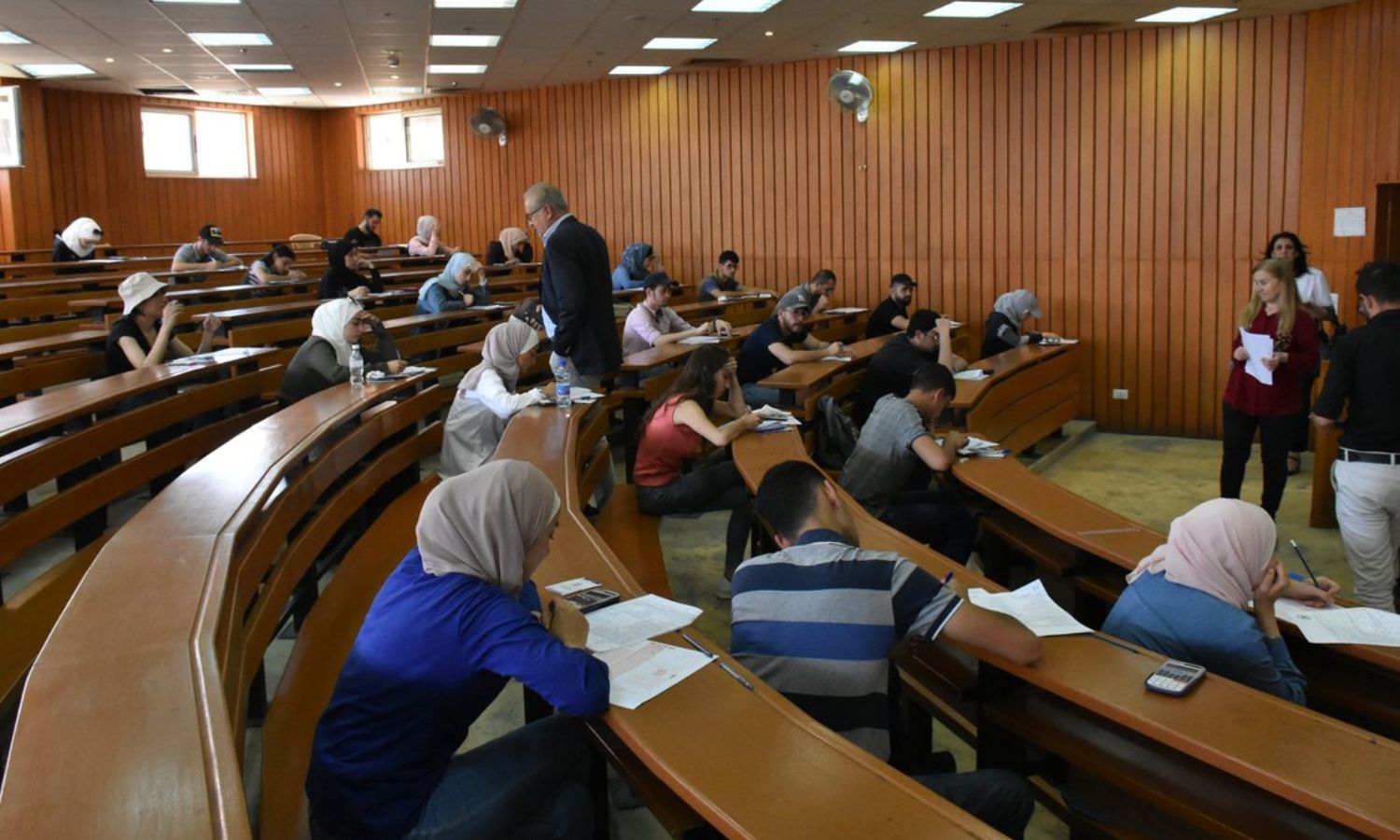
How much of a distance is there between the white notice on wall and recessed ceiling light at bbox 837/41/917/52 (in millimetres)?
3768

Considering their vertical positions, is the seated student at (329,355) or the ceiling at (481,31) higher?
the ceiling at (481,31)

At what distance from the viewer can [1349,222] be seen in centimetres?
856

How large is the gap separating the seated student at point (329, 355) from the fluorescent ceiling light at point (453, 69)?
6601 mm

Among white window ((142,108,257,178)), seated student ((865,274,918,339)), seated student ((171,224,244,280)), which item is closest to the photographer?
seated student ((865,274,918,339))

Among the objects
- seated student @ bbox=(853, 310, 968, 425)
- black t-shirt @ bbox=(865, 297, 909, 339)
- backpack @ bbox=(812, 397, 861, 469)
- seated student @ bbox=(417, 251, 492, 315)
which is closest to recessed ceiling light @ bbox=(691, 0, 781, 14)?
black t-shirt @ bbox=(865, 297, 909, 339)

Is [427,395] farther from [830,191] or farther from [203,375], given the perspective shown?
[830,191]

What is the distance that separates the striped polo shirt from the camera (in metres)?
2.42

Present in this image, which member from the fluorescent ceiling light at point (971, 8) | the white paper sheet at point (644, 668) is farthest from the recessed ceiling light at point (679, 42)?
the white paper sheet at point (644, 668)

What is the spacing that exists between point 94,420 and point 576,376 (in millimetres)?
2217

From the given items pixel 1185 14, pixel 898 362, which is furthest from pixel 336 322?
pixel 1185 14

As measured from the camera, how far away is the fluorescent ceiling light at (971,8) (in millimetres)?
8734

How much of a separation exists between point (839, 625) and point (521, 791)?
2.45 feet

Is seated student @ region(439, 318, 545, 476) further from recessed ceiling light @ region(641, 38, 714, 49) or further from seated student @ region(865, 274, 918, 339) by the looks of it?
recessed ceiling light @ region(641, 38, 714, 49)

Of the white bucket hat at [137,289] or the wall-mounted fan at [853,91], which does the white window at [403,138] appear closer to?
the wall-mounted fan at [853,91]
